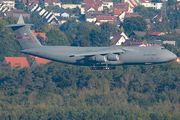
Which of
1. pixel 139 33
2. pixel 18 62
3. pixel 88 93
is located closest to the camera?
pixel 88 93

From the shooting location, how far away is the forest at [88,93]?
77.9 meters

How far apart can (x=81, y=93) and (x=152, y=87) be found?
13767 mm

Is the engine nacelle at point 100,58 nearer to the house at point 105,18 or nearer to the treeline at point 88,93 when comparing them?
the treeline at point 88,93

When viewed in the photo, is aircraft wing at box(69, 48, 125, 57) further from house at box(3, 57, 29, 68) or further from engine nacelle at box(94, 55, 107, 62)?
house at box(3, 57, 29, 68)

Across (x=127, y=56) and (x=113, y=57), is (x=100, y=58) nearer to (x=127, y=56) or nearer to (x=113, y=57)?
(x=113, y=57)

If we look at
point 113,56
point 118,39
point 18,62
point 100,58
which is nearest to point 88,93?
point 18,62

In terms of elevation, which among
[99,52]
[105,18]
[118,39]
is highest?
[99,52]

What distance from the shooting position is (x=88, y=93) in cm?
8375

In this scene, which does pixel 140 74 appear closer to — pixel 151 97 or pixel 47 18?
pixel 151 97

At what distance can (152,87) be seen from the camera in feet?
284

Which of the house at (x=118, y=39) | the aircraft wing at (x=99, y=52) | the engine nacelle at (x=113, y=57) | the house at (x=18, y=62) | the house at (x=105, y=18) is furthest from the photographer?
the house at (x=105, y=18)

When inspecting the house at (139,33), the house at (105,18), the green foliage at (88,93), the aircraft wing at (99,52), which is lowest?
the house at (105,18)

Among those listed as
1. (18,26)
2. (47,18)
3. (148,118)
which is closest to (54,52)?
(18,26)

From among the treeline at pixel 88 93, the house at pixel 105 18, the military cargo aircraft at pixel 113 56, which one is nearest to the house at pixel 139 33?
the house at pixel 105 18
